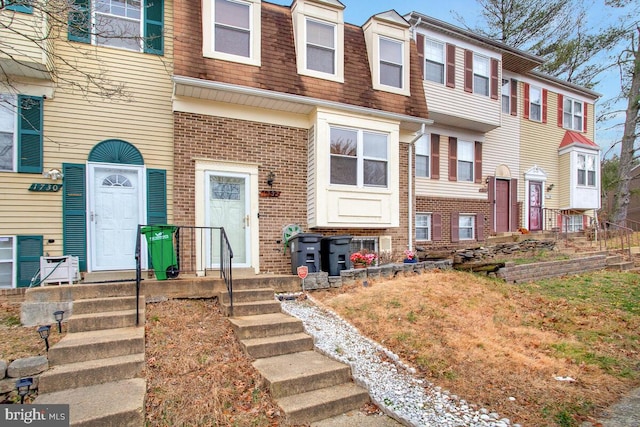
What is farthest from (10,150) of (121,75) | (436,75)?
(436,75)

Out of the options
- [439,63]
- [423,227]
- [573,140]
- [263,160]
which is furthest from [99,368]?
[573,140]

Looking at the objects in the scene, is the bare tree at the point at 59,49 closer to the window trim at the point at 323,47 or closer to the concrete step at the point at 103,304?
the concrete step at the point at 103,304

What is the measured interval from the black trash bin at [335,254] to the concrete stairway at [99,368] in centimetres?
392

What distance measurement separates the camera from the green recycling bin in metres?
6.29

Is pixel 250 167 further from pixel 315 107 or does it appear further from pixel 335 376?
pixel 335 376

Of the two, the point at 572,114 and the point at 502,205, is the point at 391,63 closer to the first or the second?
the point at 502,205

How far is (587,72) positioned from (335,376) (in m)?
23.8

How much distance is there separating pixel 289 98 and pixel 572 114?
15125mm

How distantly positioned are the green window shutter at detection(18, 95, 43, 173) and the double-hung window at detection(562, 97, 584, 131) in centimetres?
1887

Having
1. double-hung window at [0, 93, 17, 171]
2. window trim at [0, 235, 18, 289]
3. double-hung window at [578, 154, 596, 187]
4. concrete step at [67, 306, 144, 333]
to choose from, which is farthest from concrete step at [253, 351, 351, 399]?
double-hung window at [578, 154, 596, 187]

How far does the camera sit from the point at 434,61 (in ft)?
40.0

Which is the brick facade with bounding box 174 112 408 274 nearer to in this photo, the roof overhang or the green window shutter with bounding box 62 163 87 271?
the roof overhang

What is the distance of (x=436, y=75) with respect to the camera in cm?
1223

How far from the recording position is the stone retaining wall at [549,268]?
866cm
